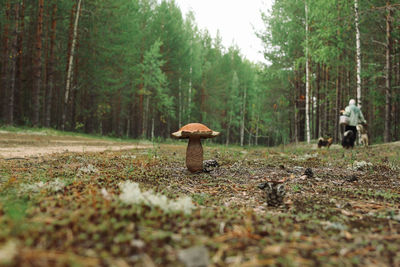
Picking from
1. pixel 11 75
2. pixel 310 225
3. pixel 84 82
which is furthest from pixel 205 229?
pixel 84 82

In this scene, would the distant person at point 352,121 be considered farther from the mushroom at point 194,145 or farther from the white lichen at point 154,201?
the white lichen at point 154,201

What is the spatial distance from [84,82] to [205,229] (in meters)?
24.9

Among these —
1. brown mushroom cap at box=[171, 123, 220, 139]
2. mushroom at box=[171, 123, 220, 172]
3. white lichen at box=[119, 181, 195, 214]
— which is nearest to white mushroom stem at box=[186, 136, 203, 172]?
mushroom at box=[171, 123, 220, 172]

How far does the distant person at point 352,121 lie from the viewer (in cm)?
1269

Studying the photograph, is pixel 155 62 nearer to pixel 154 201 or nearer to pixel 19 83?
pixel 19 83

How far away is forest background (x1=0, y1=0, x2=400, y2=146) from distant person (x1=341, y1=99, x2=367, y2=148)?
6.59 feet

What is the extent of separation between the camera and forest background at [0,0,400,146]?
16406mm

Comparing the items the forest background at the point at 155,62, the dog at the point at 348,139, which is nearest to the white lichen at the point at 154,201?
the dog at the point at 348,139

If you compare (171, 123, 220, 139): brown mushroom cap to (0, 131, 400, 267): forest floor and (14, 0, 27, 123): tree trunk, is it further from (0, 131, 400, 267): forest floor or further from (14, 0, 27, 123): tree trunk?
(14, 0, 27, 123): tree trunk

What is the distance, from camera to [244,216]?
224cm

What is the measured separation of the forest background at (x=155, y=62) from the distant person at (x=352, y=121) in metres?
2.01

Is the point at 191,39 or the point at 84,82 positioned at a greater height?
the point at 191,39

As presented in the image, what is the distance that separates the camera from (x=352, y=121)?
511 inches

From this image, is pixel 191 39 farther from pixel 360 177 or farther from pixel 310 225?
pixel 310 225
